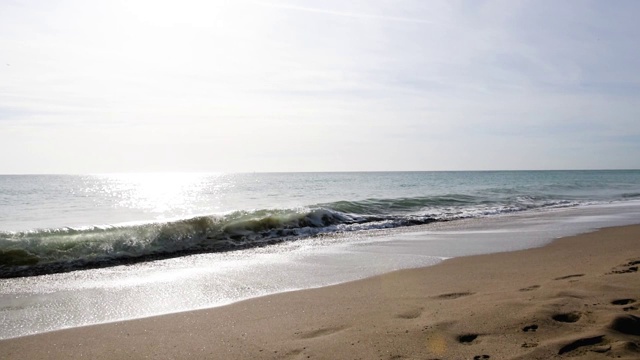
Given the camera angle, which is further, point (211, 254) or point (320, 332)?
point (211, 254)

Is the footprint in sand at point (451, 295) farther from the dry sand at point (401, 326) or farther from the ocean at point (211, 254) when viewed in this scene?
the ocean at point (211, 254)

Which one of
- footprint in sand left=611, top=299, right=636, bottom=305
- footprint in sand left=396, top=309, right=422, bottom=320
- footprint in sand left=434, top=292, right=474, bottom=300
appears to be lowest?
footprint in sand left=434, top=292, right=474, bottom=300

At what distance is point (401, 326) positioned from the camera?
4.02m

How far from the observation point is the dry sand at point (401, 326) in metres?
3.43

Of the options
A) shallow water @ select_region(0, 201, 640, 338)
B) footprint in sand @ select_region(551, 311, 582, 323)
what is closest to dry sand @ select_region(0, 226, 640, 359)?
footprint in sand @ select_region(551, 311, 582, 323)

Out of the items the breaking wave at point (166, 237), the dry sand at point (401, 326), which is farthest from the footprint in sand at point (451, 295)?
the breaking wave at point (166, 237)

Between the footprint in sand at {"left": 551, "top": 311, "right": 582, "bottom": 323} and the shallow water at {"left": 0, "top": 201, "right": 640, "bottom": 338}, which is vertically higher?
the footprint in sand at {"left": 551, "top": 311, "right": 582, "bottom": 323}

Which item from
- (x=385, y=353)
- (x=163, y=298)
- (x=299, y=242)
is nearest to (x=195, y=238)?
(x=299, y=242)

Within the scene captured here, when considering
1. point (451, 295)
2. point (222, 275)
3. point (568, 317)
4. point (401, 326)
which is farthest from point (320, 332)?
point (222, 275)

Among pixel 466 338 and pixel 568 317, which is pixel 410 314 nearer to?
pixel 466 338

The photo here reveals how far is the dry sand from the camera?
11.2ft

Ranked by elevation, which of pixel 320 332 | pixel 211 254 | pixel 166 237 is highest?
pixel 320 332

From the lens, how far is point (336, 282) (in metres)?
6.39

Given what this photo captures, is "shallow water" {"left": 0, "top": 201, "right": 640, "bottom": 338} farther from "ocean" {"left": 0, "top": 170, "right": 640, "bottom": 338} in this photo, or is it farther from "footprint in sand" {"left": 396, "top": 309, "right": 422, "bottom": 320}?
"footprint in sand" {"left": 396, "top": 309, "right": 422, "bottom": 320}
